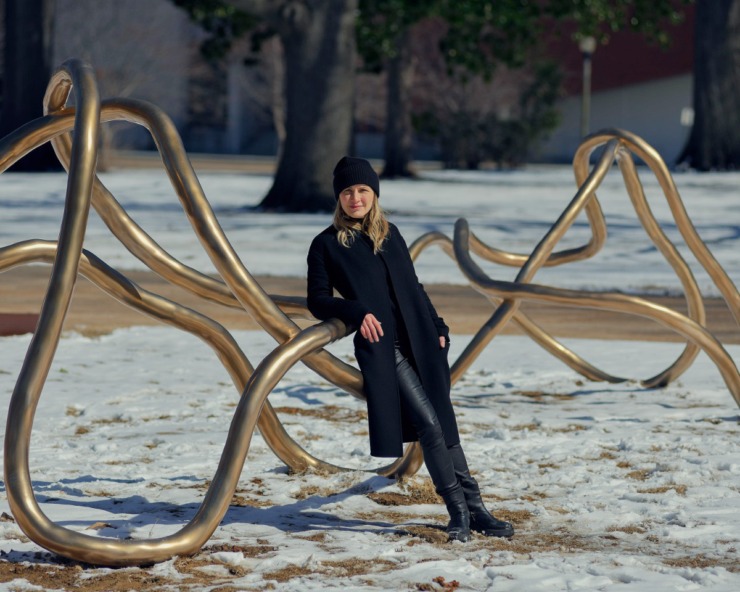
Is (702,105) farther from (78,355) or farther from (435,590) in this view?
(435,590)

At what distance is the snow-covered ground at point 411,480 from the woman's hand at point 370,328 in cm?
70

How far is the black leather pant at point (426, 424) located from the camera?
4.67m

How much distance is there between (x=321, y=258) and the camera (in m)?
4.75

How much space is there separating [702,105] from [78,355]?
84.8ft

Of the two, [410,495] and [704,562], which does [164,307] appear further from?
[704,562]

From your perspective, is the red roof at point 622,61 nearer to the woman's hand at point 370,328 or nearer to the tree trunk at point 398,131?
the tree trunk at point 398,131

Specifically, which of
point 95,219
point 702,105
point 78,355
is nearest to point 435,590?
point 78,355

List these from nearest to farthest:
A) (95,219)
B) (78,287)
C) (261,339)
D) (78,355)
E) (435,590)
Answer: (435,590) < (78,355) < (261,339) < (78,287) < (95,219)

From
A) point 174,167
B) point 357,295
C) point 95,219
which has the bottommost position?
point 95,219

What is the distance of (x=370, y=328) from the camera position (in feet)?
15.0

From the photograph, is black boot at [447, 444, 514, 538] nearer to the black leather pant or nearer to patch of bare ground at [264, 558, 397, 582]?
the black leather pant

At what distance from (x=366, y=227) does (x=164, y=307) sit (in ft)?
3.22

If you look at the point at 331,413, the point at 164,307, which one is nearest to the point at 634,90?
the point at 331,413

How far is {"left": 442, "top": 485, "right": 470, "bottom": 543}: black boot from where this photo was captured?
4.69m
